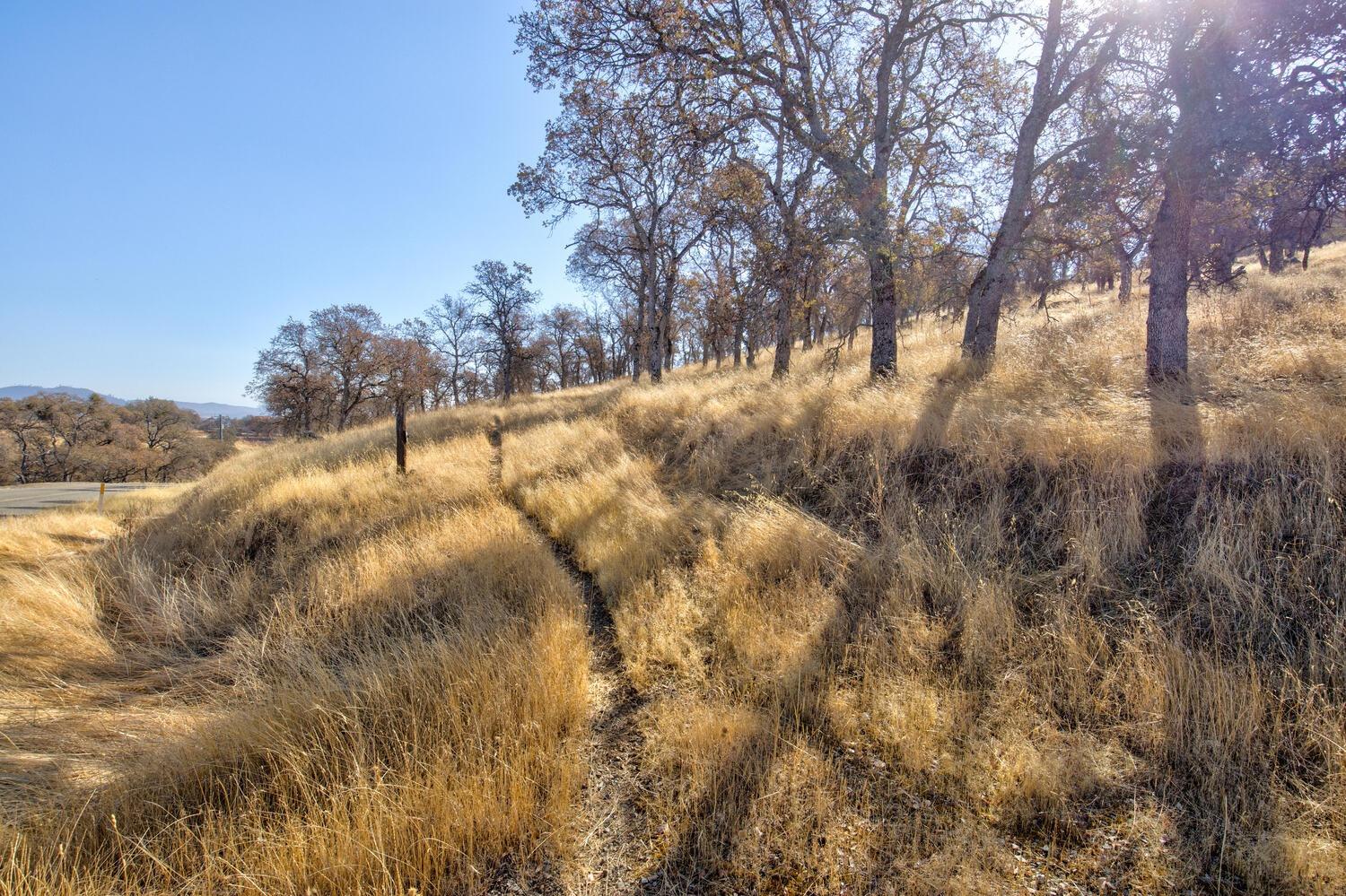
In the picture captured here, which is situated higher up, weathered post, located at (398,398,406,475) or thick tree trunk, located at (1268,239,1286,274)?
thick tree trunk, located at (1268,239,1286,274)

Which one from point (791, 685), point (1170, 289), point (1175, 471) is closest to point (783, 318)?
point (1170, 289)

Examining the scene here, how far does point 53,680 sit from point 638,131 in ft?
33.9

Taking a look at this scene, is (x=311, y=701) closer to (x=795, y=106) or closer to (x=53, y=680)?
(x=53, y=680)

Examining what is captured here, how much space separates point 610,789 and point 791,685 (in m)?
1.15

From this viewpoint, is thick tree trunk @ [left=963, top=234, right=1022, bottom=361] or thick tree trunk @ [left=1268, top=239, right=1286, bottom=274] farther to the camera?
thick tree trunk @ [left=1268, top=239, right=1286, bottom=274]

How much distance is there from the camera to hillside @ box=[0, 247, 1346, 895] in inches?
72.7

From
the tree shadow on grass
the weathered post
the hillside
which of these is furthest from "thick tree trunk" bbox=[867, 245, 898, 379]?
the weathered post

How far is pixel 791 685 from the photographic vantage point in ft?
8.93

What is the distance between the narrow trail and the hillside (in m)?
0.02

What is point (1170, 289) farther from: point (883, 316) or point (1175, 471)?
point (1175, 471)

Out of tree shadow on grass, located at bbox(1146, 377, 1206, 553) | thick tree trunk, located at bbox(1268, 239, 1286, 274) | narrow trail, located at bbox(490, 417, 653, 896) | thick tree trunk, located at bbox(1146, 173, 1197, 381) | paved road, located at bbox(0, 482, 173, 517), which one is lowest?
paved road, located at bbox(0, 482, 173, 517)

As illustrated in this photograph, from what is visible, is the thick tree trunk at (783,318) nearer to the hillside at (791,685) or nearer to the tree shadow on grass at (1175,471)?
the hillside at (791,685)

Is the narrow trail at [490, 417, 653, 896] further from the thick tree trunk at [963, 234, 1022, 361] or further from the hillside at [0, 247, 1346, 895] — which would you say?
the thick tree trunk at [963, 234, 1022, 361]

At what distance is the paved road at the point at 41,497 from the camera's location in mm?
15789
